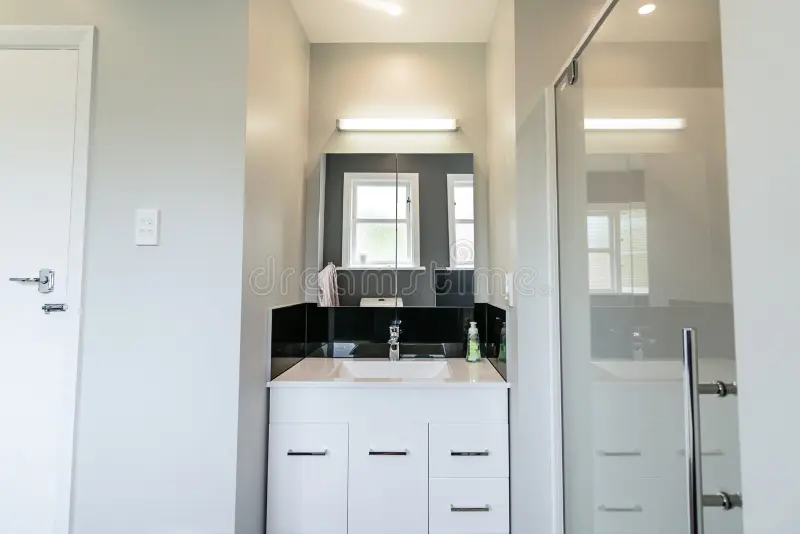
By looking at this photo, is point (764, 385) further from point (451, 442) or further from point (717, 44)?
point (451, 442)

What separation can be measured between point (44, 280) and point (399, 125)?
1.67 m

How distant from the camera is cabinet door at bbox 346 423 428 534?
4.75 feet

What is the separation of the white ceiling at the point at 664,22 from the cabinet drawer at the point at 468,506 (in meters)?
1.49

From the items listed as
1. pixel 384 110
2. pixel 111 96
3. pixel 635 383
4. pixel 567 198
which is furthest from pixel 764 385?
pixel 384 110

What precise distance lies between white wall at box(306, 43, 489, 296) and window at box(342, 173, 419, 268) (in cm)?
23

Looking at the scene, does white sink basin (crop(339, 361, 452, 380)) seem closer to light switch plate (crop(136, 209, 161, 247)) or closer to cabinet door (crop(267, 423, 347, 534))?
cabinet door (crop(267, 423, 347, 534))

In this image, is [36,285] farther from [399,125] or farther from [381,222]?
[399,125]

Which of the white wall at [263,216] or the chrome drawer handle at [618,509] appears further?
the white wall at [263,216]

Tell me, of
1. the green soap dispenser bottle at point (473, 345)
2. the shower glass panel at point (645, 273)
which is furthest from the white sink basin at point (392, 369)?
the shower glass panel at point (645, 273)

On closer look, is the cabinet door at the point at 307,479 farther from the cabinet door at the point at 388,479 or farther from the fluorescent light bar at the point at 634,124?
the fluorescent light bar at the point at 634,124

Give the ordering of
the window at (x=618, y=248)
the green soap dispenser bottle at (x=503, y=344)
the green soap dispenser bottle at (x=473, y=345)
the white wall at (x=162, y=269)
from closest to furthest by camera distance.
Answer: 1. the window at (x=618, y=248)
2. the white wall at (x=162, y=269)
3. the green soap dispenser bottle at (x=503, y=344)
4. the green soap dispenser bottle at (x=473, y=345)

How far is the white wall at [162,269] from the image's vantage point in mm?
1230

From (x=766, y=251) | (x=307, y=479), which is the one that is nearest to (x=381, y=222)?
(x=307, y=479)

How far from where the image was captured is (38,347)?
1273 millimetres
